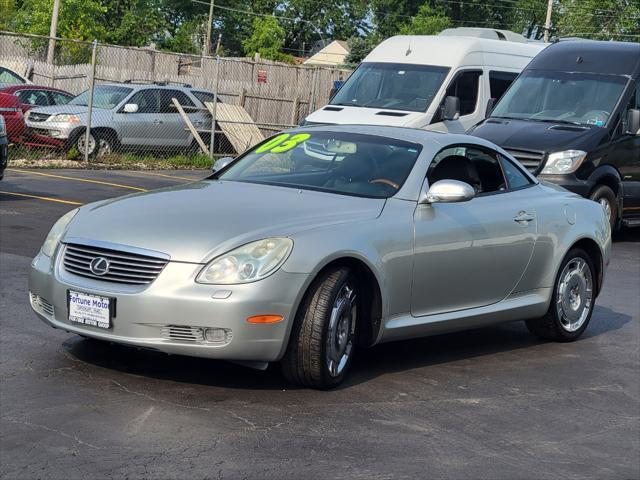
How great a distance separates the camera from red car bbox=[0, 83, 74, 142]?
21.9m

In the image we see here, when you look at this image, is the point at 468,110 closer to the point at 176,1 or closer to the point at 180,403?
the point at 180,403

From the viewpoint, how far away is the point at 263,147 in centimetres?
840

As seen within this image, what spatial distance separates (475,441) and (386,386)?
1077 mm

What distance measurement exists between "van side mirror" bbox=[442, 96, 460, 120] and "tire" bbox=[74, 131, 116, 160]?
25.4ft

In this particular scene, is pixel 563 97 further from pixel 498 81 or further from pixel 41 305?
pixel 41 305

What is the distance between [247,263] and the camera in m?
6.39

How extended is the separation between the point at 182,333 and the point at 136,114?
1726 centimetres

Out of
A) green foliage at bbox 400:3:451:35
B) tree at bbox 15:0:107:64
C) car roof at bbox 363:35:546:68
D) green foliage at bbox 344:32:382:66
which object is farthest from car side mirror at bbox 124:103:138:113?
green foliage at bbox 400:3:451:35

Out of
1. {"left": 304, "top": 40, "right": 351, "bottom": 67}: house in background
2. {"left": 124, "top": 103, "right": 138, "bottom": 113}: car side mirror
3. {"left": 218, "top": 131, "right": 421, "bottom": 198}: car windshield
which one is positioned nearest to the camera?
{"left": 218, "top": 131, "right": 421, "bottom": 198}: car windshield

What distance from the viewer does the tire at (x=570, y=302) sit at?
8.60m

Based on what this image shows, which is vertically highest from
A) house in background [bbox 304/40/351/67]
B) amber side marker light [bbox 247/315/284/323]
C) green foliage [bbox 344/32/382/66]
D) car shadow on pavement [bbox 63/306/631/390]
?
amber side marker light [bbox 247/315/284/323]

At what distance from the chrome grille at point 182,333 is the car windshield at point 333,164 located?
1552 millimetres

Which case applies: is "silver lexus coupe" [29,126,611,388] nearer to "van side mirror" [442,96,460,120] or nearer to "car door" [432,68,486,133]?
"van side mirror" [442,96,460,120]

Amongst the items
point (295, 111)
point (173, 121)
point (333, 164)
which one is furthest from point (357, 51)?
point (333, 164)
